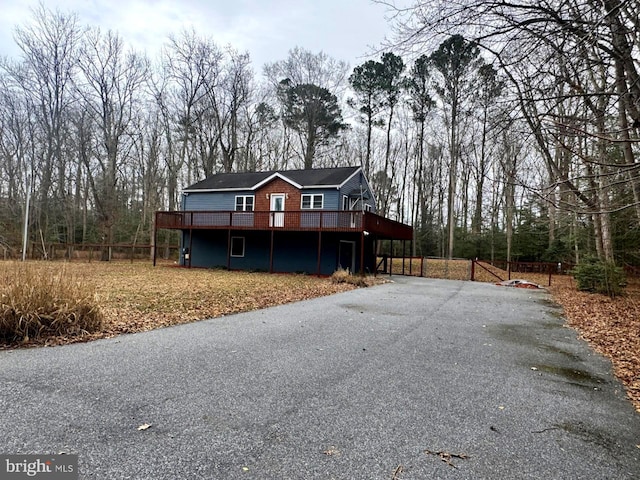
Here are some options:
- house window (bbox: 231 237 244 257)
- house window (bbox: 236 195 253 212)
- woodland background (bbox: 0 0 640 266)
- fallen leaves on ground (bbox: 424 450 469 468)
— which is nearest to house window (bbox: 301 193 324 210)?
house window (bbox: 236 195 253 212)

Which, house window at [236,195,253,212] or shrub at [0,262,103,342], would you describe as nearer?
shrub at [0,262,103,342]

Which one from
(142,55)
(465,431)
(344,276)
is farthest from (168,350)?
(142,55)

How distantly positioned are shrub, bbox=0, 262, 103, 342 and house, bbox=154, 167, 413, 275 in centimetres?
1160

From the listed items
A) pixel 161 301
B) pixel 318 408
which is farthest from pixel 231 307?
pixel 318 408

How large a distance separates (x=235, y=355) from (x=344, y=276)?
9807mm

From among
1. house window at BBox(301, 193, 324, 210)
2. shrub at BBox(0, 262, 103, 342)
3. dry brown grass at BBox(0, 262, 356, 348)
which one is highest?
house window at BBox(301, 193, 324, 210)

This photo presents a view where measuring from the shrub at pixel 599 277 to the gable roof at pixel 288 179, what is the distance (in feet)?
36.2

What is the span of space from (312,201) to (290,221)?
196 cm

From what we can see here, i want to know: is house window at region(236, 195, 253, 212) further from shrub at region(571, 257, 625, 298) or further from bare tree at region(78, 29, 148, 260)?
shrub at region(571, 257, 625, 298)

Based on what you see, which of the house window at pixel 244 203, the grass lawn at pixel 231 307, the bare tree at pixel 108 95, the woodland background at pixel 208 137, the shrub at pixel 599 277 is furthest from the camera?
the bare tree at pixel 108 95

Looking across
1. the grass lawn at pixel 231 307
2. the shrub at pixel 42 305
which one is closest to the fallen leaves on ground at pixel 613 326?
the grass lawn at pixel 231 307

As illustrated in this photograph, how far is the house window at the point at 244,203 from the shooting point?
20.1 metres

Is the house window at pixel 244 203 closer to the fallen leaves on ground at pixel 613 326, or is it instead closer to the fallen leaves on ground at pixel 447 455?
the fallen leaves on ground at pixel 613 326

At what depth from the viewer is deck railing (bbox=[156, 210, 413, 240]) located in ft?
52.3
